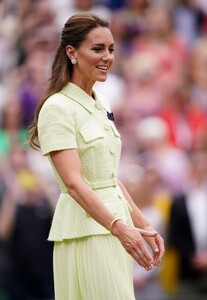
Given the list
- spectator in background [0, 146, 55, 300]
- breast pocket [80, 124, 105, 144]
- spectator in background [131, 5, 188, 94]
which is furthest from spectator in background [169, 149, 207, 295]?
breast pocket [80, 124, 105, 144]

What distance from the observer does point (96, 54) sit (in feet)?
17.9

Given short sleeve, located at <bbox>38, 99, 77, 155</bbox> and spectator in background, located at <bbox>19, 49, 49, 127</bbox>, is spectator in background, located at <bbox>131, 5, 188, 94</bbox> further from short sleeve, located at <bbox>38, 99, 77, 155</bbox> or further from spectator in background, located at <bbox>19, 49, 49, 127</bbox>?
short sleeve, located at <bbox>38, 99, 77, 155</bbox>

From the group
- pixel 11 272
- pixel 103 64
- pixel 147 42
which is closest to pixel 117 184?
pixel 103 64

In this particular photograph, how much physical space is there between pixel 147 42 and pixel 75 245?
7306 mm

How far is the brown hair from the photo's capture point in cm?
543

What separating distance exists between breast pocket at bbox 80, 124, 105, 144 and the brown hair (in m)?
0.27

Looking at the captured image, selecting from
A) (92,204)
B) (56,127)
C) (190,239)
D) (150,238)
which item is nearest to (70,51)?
(56,127)

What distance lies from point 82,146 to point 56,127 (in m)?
0.17

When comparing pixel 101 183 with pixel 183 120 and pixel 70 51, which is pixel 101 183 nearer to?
pixel 70 51

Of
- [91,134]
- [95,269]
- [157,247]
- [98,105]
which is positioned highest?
[98,105]

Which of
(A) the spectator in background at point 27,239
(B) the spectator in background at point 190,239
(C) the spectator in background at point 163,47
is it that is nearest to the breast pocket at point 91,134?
(A) the spectator in background at point 27,239

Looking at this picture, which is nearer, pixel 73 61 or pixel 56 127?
pixel 56 127

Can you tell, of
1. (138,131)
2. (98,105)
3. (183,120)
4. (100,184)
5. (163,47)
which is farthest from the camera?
(163,47)

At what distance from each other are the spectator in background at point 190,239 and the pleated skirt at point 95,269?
420 cm
